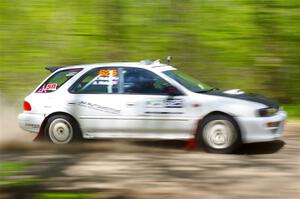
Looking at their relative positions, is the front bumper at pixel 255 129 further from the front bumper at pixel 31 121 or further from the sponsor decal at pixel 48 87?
the front bumper at pixel 31 121

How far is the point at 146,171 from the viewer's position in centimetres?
775

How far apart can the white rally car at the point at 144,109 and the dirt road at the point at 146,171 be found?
34cm

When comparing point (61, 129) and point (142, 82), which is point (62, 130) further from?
point (142, 82)

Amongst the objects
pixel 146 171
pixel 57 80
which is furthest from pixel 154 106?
pixel 57 80

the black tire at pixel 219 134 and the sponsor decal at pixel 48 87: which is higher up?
the sponsor decal at pixel 48 87

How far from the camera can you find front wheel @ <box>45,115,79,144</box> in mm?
9836

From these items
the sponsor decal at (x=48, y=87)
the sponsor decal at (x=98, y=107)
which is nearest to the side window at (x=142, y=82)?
the sponsor decal at (x=98, y=107)

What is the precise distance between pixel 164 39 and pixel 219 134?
19.7ft

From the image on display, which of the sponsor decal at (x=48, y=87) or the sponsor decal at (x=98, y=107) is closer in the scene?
the sponsor decal at (x=98, y=107)

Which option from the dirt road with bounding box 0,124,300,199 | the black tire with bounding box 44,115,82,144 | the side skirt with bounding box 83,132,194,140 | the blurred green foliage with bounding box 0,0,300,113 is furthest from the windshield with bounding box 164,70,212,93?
the blurred green foliage with bounding box 0,0,300,113

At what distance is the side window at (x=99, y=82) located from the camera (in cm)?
973

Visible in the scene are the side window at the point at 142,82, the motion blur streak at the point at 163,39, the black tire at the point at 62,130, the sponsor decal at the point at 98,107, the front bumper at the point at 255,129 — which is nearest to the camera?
the front bumper at the point at 255,129

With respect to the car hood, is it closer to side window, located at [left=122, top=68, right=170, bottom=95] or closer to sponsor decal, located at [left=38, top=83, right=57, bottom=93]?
side window, located at [left=122, top=68, right=170, bottom=95]

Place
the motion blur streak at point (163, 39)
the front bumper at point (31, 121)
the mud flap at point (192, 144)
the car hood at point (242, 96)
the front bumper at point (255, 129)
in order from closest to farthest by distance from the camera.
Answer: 1. the front bumper at point (255, 129)
2. the car hood at point (242, 96)
3. the mud flap at point (192, 144)
4. the front bumper at point (31, 121)
5. the motion blur streak at point (163, 39)
